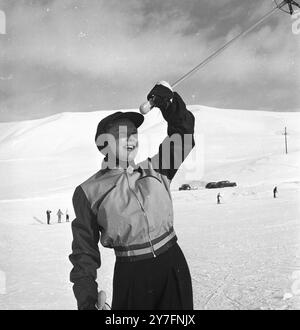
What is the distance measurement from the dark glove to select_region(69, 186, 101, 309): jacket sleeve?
0.67 metres

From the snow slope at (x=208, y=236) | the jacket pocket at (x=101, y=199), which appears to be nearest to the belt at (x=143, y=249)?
the jacket pocket at (x=101, y=199)

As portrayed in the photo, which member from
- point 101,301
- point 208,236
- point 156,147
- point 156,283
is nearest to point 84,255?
point 101,301

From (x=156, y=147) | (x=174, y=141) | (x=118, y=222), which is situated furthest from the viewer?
(x=156, y=147)

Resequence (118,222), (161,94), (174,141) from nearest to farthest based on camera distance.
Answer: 1. (118,222)
2. (161,94)
3. (174,141)

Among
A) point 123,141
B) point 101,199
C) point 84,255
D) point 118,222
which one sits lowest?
point 84,255

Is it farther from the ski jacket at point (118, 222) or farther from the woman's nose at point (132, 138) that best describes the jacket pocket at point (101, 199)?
the woman's nose at point (132, 138)

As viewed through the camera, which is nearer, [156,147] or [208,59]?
[208,59]

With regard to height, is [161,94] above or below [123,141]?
above

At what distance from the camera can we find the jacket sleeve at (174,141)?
2.67 m

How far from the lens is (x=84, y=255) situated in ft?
8.23

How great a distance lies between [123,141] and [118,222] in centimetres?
47

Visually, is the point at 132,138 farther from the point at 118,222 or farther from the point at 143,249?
the point at 143,249

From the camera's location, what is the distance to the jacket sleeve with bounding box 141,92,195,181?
267 centimetres

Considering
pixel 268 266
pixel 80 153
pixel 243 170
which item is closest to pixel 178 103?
pixel 268 266
